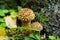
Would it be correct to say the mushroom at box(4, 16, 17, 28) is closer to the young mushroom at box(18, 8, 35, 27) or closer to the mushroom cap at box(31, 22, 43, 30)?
the young mushroom at box(18, 8, 35, 27)

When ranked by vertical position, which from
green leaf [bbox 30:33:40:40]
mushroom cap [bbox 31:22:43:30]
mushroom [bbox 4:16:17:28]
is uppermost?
mushroom [bbox 4:16:17:28]

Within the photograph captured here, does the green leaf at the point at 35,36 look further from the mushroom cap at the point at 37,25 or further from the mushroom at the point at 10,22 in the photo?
the mushroom at the point at 10,22

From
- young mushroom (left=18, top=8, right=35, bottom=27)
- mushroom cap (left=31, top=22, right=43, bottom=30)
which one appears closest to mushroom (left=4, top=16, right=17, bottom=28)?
Answer: young mushroom (left=18, top=8, right=35, bottom=27)

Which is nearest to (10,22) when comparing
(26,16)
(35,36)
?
(26,16)

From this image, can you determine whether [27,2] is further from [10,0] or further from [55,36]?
[55,36]

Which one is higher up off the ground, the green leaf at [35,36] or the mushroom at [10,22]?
the mushroom at [10,22]

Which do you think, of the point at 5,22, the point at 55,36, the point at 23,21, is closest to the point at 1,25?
the point at 5,22

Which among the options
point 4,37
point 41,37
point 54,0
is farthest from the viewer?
point 54,0

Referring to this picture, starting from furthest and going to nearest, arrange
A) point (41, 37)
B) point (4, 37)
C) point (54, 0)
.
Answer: point (54, 0) → point (41, 37) → point (4, 37)

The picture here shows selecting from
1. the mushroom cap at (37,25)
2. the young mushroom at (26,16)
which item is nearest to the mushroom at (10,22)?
the young mushroom at (26,16)
